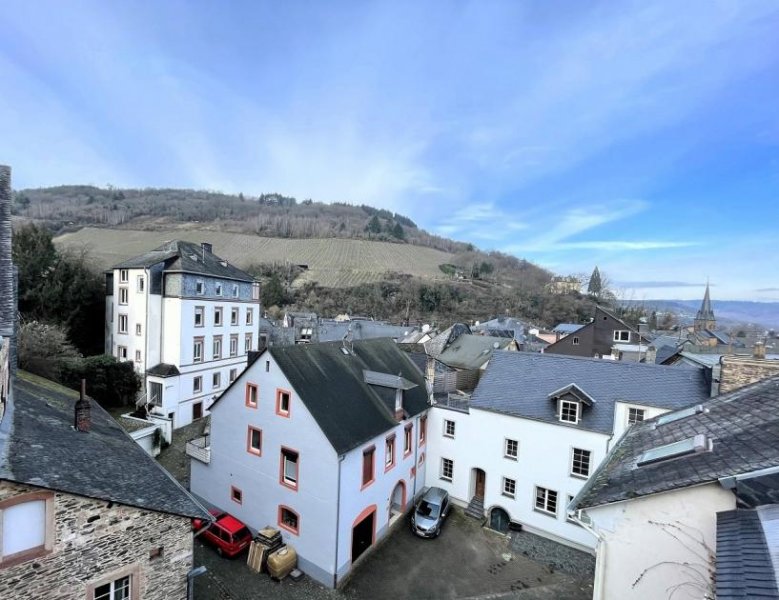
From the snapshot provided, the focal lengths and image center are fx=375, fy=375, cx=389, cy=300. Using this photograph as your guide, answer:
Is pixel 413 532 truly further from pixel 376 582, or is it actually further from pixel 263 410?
pixel 263 410

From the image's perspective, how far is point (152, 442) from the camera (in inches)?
950

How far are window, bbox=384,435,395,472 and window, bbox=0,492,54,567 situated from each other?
1236 centimetres

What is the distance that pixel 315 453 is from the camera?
598 inches

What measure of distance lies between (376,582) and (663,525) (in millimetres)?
12399

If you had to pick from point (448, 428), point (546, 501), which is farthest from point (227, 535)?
point (546, 501)

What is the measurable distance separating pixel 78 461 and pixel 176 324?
71.9ft

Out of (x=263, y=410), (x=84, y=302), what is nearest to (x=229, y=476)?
(x=263, y=410)

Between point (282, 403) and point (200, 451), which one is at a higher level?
point (282, 403)

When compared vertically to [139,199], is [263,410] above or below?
below

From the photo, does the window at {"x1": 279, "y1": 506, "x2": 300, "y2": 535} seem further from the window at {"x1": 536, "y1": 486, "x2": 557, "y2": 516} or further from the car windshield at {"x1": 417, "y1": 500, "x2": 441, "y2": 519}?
the window at {"x1": 536, "y1": 486, "x2": 557, "y2": 516}

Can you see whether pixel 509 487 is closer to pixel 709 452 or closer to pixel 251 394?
pixel 709 452

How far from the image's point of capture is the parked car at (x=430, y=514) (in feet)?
61.1

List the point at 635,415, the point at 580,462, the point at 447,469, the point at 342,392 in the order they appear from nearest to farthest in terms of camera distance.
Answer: the point at 342,392 < the point at 635,415 < the point at 580,462 < the point at 447,469

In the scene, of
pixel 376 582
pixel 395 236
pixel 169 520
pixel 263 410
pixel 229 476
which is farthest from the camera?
pixel 395 236
